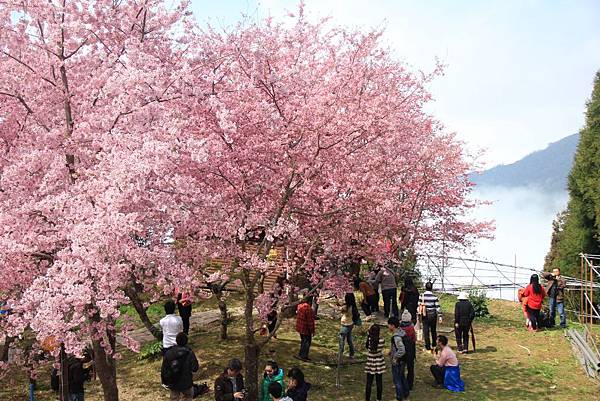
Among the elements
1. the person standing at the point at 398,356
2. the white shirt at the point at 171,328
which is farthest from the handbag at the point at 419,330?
the white shirt at the point at 171,328

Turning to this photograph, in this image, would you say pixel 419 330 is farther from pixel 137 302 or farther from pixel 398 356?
pixel 137 302

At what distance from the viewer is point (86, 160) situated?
944cm

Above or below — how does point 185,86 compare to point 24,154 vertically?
above

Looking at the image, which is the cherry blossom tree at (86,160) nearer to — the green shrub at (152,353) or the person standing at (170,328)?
the person standing at (170,328)

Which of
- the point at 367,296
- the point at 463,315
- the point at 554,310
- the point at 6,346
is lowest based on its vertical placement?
the point at 6,346

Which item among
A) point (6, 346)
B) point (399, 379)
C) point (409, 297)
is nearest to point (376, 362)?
point (399, 379)

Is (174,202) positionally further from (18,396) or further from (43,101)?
(18,396)

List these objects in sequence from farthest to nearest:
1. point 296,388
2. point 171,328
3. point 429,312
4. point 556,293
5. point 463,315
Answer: point 556,293
point 463,315
point 429,312
point 171,328
point 296,388

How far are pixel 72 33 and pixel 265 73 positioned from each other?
13.0 ft

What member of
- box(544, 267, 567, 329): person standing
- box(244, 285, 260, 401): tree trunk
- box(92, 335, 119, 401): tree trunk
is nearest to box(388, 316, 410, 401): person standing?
box(244, 285, 260, 401): tree trunk

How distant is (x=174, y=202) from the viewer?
28.9 ft

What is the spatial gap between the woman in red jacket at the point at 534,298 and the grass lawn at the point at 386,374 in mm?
648

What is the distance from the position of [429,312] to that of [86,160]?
355 inches

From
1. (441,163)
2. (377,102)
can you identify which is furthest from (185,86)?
(441,163)
